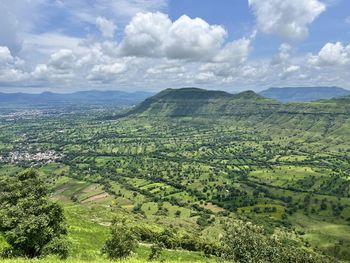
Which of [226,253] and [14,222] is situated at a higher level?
[14,222]

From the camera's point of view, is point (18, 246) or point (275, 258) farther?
point (275, 258)

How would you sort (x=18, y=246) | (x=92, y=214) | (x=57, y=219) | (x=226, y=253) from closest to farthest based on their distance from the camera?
(x=18, y=246) < (x=57, y=219) < (x=226, y=253) < (x=92, y=214)

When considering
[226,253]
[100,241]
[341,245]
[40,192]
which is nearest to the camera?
[40,192]

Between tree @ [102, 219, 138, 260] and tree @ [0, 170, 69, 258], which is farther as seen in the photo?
tree @ [102, 219, 138, 260]

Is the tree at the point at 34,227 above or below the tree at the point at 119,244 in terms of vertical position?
above

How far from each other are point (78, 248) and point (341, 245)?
178742 mm

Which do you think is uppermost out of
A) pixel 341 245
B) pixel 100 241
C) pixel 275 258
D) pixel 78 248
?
pixel 275 258

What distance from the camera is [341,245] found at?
630 feet

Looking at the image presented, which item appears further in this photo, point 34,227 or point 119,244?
point 119,244

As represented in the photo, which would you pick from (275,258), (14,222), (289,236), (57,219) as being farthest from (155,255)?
(289,236)

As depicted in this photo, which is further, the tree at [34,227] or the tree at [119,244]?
the tree at [119,244]

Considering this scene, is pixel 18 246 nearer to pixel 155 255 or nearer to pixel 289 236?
pixel 155 255

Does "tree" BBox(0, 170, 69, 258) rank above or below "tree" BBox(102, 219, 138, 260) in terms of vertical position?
above

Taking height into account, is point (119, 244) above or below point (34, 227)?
below
